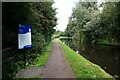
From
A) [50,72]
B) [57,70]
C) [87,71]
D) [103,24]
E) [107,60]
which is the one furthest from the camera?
[103,24]

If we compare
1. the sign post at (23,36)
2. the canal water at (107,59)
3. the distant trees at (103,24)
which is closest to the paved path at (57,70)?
the sign post at (23,36)

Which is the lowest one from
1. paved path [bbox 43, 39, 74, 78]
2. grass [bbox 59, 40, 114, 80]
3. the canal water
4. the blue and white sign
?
the canal water

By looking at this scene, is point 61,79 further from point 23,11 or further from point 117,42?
point 117,42

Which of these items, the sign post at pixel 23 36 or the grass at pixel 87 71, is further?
the sign post at pixel 23 36

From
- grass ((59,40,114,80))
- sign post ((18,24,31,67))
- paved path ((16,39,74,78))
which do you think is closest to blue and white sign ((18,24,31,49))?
sign post ((18,24,31,67))

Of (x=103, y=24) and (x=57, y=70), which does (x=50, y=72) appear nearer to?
(x=57, y=70)

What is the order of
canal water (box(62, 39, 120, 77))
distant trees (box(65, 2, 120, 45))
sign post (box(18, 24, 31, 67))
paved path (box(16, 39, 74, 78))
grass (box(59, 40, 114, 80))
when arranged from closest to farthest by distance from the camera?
paved path (box(16, 39, 74, 78)) → grass (box(59, 40, 114, 80)) → sign post (box(18, 24, 31, 67)) → canal water (box(62, 39, 120, 77)) → distant trees (box(65, 2, 120, 45))

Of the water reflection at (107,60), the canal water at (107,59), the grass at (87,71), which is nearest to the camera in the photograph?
the grass at (87,71)

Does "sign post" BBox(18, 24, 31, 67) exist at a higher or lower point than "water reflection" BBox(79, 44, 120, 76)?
higher

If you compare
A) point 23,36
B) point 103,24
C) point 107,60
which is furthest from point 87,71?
point 103,24

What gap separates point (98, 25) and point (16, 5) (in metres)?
33.4

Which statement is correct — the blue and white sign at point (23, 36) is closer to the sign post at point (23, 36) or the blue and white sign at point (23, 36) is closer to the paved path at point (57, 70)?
the sign post at point (23, 36)

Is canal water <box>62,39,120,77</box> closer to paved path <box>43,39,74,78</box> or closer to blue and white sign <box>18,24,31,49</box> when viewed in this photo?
paved path <box>43,39,74,78</box>

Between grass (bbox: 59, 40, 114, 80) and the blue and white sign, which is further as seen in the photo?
the blue and white sign
